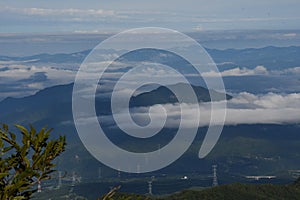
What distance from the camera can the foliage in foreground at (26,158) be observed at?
18188mm

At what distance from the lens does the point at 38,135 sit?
19.1m

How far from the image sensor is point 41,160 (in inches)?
746

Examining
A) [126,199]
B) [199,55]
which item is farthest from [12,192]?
[199,55]

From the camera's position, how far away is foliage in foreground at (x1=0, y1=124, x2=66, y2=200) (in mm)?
18188

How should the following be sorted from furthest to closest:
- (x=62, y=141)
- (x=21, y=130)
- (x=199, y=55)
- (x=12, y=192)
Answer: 1. (x=199, y=55)
2. (x=62, y=141)
3. (x=21, y=130)
4. (x=12, y=192)

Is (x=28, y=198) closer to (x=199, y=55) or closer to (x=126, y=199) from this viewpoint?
(x=126, y=199)

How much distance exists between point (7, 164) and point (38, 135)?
1.65m

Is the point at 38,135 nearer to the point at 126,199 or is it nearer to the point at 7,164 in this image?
the point at 7,164

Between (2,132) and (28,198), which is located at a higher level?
(2,132)

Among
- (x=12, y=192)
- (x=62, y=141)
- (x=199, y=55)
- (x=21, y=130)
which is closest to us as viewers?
(x=12, y=192)

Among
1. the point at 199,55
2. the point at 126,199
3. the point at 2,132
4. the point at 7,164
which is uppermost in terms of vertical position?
the point at 199,55

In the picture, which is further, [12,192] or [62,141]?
[62,141]

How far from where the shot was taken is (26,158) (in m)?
19.0

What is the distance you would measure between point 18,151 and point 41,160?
94 centimetres
